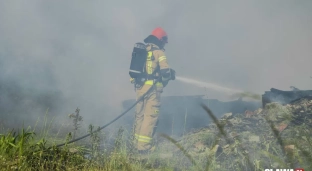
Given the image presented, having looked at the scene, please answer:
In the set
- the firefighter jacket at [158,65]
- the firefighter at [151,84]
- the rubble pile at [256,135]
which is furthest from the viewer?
the firefighter jacket at [158,65]

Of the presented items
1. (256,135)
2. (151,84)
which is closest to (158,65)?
(151,84)

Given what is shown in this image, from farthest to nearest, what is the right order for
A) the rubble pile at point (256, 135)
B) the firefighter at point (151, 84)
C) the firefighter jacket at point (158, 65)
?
the firefighter jacket at point (158, 65) < the firefighter at point (151, 84) < the rubble pile at point (256, 135)

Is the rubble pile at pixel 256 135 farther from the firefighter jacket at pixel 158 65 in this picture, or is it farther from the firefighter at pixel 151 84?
the firefighter jacket at pixel 158 65

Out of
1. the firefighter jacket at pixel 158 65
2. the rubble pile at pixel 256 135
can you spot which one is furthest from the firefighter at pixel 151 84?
the rubble pile at pixel 256 135

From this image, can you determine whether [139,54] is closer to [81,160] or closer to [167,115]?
[167,115]

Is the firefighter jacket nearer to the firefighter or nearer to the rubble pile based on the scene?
the firefighter

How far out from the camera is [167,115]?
7.44m

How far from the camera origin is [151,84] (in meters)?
6.05

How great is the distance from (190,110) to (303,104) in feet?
9.51

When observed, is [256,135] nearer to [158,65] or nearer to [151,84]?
[151,84]

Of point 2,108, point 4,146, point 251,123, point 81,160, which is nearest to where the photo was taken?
point 4,146

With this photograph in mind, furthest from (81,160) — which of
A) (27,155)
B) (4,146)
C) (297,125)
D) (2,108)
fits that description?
(2,108)

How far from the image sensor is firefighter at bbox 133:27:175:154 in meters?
5.83

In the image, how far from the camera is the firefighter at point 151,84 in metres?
5.83
